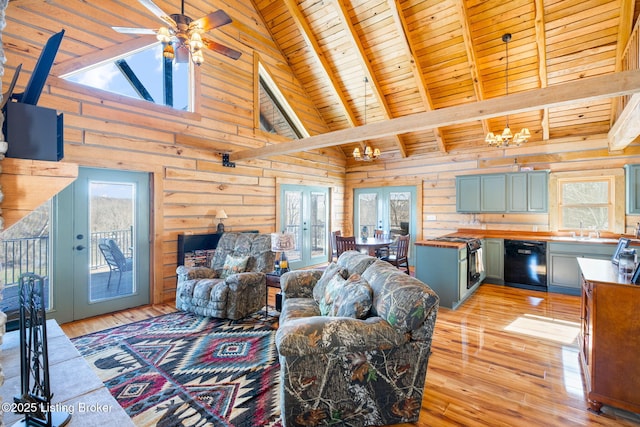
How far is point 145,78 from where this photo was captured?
445cm

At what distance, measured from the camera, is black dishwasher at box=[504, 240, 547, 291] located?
202 inches

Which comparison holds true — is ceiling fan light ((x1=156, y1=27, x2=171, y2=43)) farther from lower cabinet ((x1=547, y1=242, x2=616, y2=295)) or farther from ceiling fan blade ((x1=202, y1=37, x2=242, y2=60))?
lower cabinet ((x1=547, y1=242, x2=616, y2=295))

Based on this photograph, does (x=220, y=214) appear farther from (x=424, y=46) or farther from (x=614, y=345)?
(x=614, y=345)

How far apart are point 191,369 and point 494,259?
5254 mm

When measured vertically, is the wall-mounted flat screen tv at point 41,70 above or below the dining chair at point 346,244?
above

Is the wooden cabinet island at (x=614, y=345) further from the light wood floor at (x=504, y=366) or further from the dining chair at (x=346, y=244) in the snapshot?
the dining chair at (x=346, y=244)

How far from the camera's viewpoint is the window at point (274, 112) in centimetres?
615

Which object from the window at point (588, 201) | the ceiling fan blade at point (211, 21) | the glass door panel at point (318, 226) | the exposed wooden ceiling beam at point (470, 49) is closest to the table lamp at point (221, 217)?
the glass door panel at point (318, 226)

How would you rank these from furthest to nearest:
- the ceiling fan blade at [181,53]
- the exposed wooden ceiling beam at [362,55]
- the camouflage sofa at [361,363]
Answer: the exposed wooden ceiling beam at [362,55]
the ceiling fan blade at [181,53]
the camouflage sofa at [361,363]

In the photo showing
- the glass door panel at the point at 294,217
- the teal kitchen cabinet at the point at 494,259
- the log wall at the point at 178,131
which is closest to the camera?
the log wall at the point at 178,131

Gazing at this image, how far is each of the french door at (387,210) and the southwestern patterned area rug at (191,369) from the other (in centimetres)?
477

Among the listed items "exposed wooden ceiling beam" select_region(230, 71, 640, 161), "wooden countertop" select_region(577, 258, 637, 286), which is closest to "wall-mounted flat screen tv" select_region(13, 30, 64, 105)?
"exposed wooden ceiling beam" select_region(230, 71, 640, 161)

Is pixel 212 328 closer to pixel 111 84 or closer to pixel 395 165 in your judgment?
pixel 111 84

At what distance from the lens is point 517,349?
3.02 metres
